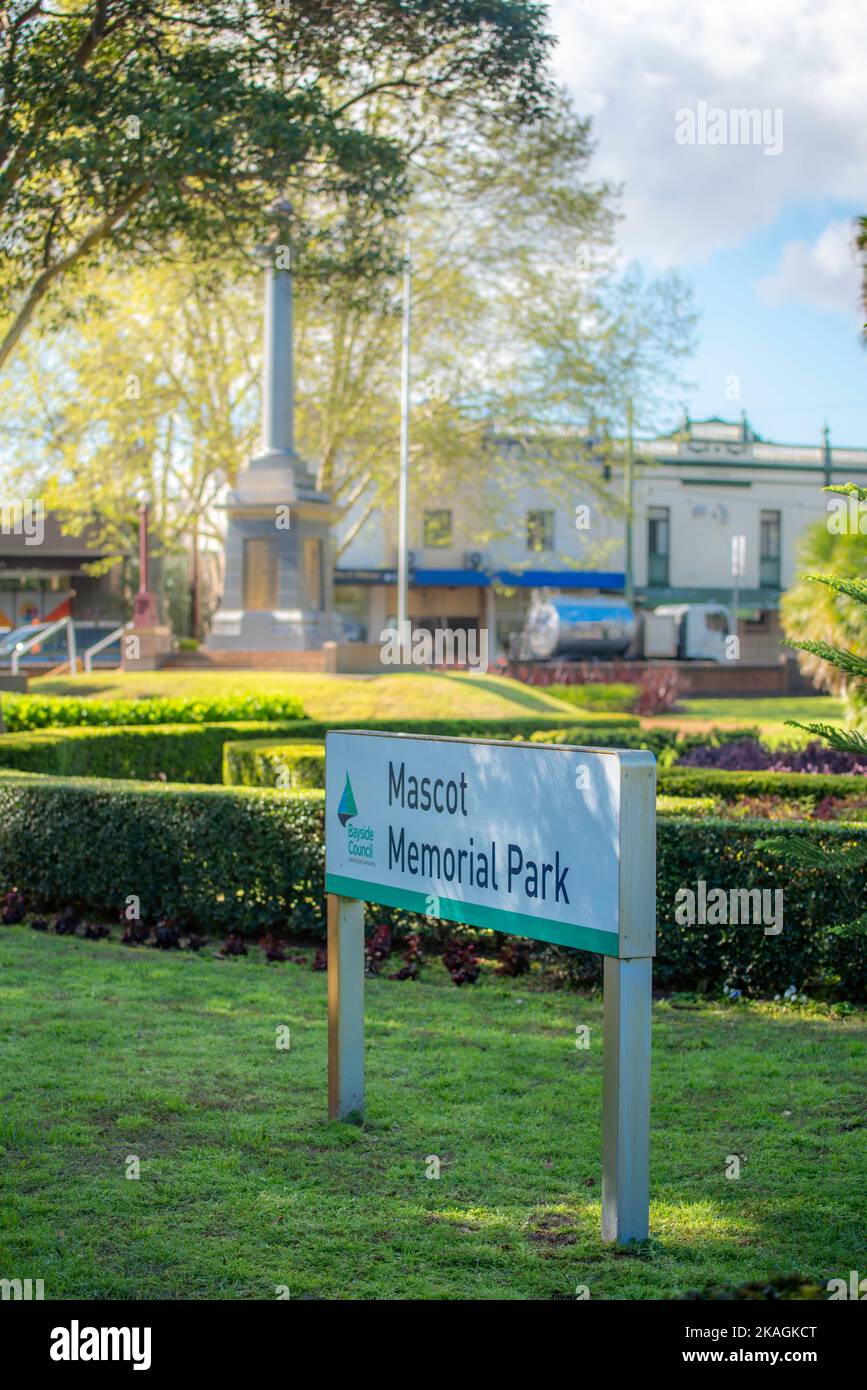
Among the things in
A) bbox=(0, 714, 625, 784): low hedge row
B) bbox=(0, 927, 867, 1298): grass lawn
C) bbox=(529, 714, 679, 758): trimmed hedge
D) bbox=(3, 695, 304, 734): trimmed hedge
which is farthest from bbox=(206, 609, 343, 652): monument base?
bbox=(0, 927, 867, 1298): grass lawn

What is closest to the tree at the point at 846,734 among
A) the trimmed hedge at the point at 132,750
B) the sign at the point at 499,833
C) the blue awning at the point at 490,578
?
the sign at the point at 499,833

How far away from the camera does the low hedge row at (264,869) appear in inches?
292

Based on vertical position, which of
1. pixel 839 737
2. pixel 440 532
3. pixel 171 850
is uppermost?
pixel 440 532

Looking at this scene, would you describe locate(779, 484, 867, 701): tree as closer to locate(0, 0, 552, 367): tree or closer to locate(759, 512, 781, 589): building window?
locate(0, 0, 552, 367): tree

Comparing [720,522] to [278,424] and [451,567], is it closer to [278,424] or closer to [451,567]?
[451,567]

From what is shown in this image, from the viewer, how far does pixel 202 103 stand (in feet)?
44.1

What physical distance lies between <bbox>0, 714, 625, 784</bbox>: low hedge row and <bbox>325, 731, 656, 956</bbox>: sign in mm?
9234

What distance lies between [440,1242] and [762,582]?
177 feet

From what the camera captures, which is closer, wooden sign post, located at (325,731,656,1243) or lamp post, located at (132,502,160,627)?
wooden sign post, located at (325,731,656,1243)

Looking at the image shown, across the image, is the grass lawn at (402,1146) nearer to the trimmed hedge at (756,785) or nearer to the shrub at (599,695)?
the trimmed hedge at (756,785)

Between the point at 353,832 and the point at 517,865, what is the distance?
1.03m

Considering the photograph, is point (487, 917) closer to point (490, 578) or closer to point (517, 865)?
point (517, 865)

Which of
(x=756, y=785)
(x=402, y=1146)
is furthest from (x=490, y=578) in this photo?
(x=402, y=1146)

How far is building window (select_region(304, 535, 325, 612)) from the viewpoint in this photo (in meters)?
27.9
